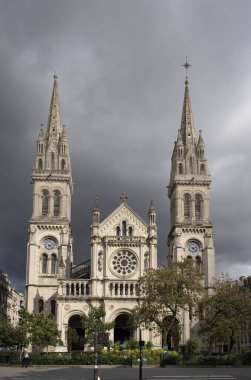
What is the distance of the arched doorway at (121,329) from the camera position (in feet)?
277

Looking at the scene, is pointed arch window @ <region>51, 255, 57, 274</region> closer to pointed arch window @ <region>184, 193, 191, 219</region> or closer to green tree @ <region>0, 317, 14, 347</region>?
green tree @ <region>0, 317, 14, 347</region>

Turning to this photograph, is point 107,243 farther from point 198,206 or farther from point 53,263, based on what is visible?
point 198,206

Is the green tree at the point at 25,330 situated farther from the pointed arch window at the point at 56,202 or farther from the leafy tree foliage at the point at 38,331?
the pointed arch window at the point at 56,202

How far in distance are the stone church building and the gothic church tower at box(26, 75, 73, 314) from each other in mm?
153

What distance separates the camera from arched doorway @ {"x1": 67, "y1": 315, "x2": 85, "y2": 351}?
76481mm

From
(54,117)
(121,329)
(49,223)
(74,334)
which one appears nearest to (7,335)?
(74,334)

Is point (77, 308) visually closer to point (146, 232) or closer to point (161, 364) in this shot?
point (146, 232)

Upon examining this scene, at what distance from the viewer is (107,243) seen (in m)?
85.2

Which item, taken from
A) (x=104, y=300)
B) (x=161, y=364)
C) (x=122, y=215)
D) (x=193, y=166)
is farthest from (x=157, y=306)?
(x=193, y=166)

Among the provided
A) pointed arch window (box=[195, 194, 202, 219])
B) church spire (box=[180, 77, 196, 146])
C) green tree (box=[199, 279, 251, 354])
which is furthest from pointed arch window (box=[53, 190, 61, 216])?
green tree (box=[199, 279, 251, 354])

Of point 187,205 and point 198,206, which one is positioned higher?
point 187,205

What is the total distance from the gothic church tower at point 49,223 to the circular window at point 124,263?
7.67 m

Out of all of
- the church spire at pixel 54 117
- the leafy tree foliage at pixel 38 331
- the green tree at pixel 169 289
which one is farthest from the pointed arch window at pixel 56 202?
the green tree at pixel 169 289

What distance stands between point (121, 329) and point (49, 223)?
808 inches
